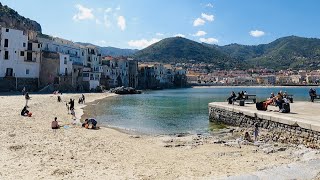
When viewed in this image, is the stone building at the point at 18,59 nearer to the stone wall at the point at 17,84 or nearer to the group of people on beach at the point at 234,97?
the stone wall at the point at 17,84

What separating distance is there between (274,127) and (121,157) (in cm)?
928

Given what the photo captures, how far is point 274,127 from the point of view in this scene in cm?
1822

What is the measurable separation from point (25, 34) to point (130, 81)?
195ft

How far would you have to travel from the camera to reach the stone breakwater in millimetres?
15173

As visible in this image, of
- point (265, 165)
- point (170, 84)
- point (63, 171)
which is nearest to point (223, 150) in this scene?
point (265, 165)

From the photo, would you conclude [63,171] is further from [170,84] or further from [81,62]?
[170,84]

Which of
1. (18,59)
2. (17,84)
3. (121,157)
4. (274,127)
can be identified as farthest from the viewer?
(18,59)

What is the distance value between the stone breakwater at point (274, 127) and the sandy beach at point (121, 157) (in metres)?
1.14

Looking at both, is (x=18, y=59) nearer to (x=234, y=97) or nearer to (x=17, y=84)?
(x=17, y=84)

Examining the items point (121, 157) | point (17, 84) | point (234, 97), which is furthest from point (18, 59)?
point (121, 157)

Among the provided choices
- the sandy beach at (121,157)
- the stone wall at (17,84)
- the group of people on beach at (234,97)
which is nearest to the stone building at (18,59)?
the stone wall at (17,84)

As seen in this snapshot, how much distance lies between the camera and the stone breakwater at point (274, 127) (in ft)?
49.8

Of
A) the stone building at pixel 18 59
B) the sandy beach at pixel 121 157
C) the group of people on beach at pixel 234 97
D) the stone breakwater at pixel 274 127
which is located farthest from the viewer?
the stone building at pixel 18 59

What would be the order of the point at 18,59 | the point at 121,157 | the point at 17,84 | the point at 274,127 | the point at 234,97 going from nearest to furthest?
the point at 121,157 < the point at 274,127 < the point at 234,97 < the point at 17,84 < the point at 18,59
